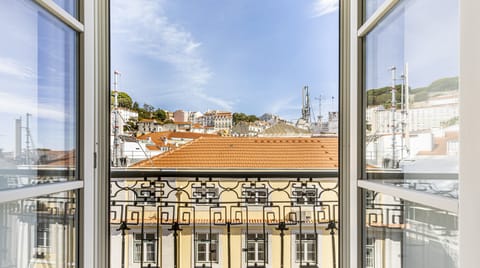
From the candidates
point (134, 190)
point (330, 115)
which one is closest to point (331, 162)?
point (330, 115)

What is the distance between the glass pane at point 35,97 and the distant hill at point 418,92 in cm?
105

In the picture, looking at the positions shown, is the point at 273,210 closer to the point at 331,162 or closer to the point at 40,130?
the point at 331,162

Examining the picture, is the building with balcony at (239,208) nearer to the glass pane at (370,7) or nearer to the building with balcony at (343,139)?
the building with balcony at (343,139)

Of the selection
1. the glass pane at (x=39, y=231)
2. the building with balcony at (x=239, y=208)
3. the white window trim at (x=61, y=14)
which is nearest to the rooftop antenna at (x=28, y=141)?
the glass pane at (x=39, y=231)

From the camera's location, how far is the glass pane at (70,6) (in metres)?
1.14

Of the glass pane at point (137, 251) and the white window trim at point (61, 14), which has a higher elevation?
the white window trim at point (61, 14)

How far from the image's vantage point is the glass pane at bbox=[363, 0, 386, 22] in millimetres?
1120

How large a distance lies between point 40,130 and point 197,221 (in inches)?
55.6

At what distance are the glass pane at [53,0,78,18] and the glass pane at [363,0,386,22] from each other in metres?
1.02

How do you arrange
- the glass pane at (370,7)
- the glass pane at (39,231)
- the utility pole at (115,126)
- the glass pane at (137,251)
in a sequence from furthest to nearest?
the glass pane at (137,251), the utility pole at (115,126), the glass pane at (370,7), the glass pane at (39,231)

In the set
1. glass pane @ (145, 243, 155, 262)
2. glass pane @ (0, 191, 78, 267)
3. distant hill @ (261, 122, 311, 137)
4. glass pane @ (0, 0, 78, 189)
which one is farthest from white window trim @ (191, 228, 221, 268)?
glass pane @ (0, 0, 78, 189)

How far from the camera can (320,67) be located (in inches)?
87.9

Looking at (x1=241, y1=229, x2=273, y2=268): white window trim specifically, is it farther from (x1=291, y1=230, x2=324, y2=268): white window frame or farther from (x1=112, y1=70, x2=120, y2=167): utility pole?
(x1=112, y1=70, x2=120, y2=167): utility pole

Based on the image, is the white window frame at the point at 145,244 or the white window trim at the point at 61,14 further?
the white window frame at the point at 145,244
